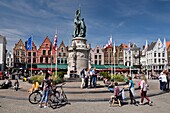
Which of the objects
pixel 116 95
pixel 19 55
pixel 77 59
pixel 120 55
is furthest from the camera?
pixel 120 55

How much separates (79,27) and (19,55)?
43.8 m

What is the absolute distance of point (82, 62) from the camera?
75.7 ft

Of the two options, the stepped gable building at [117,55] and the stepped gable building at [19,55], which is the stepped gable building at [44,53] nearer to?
the stepped gable building at [19,55]

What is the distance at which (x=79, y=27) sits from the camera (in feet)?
80.7

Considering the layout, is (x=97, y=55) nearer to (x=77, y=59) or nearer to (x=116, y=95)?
(x=77, y=59)

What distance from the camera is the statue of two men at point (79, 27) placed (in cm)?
2430

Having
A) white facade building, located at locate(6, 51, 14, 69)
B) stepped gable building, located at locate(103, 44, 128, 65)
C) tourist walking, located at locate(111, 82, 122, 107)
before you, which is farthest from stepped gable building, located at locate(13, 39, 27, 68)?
tourist walking, located at locate(111, 82, 122, 107)

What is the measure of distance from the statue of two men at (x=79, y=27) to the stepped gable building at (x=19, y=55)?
139 feet

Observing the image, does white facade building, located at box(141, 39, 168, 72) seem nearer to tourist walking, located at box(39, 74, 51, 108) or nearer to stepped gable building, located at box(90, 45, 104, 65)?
stepped gable building, located at box(90, 45, 104, 65)

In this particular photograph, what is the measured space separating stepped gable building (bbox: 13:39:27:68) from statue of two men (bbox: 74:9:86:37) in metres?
42.3

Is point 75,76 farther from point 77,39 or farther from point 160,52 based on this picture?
point 160,52

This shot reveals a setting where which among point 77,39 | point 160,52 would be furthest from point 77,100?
point 160,52

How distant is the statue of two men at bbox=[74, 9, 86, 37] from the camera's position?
2430 centimetres

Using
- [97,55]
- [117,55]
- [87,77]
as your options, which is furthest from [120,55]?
[87,77]
